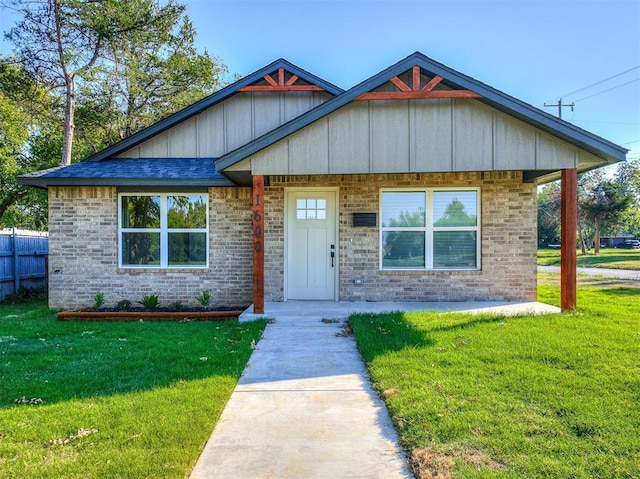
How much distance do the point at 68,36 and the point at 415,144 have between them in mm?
14380

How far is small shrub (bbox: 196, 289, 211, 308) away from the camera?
8961 mm

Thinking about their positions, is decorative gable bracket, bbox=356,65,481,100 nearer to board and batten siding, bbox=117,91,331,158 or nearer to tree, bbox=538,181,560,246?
board and batten siding, bbox=117,91,331,158

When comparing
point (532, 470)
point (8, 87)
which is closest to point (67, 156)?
point (8, 87)

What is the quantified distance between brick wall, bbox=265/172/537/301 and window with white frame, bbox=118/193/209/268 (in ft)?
5.11

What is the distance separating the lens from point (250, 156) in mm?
7262

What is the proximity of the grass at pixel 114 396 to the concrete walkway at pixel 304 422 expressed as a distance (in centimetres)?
18

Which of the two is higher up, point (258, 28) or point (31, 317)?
point (258, 28)

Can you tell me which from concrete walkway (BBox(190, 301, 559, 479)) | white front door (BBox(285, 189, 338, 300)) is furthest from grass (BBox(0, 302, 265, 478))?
white front door (BBox(285, 189, 338, 300))

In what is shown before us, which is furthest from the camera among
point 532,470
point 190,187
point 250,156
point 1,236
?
point 1,236

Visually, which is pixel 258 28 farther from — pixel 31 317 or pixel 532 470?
pixel 532 470

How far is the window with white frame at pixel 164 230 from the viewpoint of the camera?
9.23 meters

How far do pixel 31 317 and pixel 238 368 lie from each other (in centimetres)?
613

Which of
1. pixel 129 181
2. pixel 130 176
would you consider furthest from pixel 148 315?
pixel 130 176

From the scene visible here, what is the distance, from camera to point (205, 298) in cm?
897
